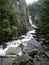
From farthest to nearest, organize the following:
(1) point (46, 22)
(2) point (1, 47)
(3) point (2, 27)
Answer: (2) point (1, 47)
(1) point (46, 22)
(3) point (2, 27)

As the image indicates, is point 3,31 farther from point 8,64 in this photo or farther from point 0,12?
point 8,64

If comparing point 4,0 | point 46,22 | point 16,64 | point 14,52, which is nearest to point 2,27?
point 4,0

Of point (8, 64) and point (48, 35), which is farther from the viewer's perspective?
point (8, 64)

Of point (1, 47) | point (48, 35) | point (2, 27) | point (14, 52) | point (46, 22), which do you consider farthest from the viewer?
point (1, 47)

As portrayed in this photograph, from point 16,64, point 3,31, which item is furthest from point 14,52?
point 3,31

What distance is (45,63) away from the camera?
13008mm

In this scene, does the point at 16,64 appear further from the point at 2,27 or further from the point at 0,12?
the point at 0,12

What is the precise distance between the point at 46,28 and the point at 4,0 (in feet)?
13.8

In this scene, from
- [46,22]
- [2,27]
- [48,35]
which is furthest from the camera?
[46,22]

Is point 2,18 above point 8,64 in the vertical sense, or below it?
above

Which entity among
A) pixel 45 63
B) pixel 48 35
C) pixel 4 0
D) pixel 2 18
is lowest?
pixel 45 63

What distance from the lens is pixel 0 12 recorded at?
514 inches

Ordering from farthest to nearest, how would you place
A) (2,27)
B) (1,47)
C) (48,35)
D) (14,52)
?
1. (1,47)
2. (14,52)
3. (48,35)
4. (2,27)

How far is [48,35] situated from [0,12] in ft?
14.1
